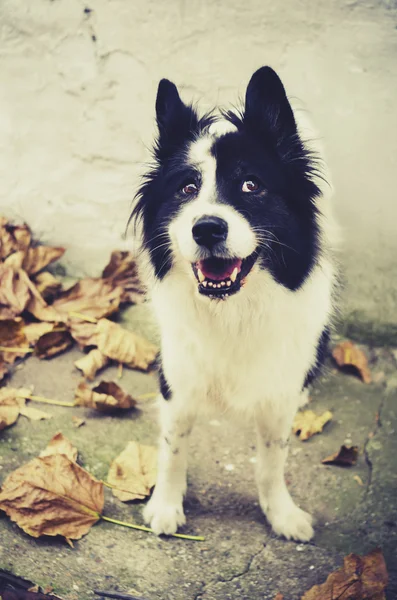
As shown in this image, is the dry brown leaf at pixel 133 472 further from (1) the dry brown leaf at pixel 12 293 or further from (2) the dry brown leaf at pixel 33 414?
(1) the dry brown leaf at pixel 12 293

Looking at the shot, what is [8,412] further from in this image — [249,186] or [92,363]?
[249,186]

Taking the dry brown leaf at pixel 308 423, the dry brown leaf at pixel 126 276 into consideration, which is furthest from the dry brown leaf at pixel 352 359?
the dry brown leaf at pixel 126 276

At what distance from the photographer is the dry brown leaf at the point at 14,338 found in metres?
3.23

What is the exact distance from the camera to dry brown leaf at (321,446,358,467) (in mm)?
2766

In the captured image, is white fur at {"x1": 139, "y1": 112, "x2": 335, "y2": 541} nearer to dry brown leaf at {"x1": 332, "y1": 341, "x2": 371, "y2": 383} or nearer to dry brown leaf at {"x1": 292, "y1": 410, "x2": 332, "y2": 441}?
dry brown leaf at {"x1": 292, "y1": 410, "x2": 332, "y2": 441}

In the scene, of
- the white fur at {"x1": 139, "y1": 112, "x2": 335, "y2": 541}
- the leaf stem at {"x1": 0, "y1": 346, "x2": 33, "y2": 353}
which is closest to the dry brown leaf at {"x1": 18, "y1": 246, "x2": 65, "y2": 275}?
the leaf stem at {"x1": 0, "y1": 346, "x2": 33, "y2": 353}

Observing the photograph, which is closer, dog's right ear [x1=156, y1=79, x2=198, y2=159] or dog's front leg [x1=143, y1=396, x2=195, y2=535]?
dog's right ear [x1=156, y1=79, x2=198, y2=159]

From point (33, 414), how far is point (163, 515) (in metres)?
0.83

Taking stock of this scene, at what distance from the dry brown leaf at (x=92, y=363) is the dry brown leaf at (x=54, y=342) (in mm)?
139

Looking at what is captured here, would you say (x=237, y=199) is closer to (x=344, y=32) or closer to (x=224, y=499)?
(x=224, y=499)

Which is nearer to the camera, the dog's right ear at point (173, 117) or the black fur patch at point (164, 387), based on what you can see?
the dog's right ear at point (173, 117)

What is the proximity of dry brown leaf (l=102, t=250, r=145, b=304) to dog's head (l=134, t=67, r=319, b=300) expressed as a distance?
57.0 inches

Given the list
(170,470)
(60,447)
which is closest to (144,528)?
(170,470)

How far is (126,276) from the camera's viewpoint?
145 inches
